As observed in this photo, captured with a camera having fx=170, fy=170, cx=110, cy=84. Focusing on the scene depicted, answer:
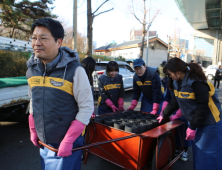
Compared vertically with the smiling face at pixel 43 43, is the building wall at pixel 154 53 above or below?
above

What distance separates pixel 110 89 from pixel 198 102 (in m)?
1.78

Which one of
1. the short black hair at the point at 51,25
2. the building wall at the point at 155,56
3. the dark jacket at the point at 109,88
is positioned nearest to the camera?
the short black hair at the point at 51,25

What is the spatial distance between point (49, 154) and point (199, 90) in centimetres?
174

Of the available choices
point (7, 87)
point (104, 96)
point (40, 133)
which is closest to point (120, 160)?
point (40, 133)

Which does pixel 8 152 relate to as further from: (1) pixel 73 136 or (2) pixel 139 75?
(2) pixel 139 75

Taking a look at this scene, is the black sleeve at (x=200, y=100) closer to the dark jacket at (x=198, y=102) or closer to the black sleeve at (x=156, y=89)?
the dark jacket at (x=198, y=102)

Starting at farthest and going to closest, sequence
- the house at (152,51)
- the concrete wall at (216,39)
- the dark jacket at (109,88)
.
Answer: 1. the concrete wall at (216,39)
2. the house at (152,51)
3. the dark jacket at (109,88)

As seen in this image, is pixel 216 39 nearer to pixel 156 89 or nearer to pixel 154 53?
pixel 154 53

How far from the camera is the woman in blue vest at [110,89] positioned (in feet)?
11.1

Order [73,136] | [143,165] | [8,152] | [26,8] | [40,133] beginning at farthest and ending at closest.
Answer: [26,8] → [8,152] → [143,165] → [40,133] → [73,136]

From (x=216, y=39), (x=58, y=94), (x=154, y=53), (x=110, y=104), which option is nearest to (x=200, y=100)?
(x=58, y=94)

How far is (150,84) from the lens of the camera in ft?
11.1

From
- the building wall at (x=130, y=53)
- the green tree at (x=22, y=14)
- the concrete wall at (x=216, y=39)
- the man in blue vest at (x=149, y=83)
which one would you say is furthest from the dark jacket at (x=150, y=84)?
the concrete wall at (x=216, y=39)

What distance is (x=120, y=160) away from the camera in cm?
225
